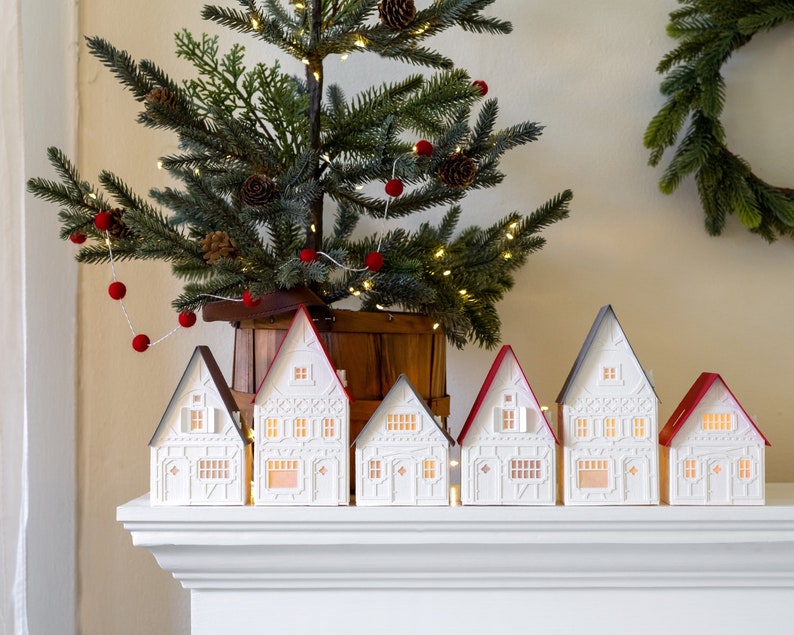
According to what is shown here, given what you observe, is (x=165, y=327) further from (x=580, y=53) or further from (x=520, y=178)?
(x=580, y=53)

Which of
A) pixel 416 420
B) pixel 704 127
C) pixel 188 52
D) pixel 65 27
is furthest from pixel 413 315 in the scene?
pixel 65 27

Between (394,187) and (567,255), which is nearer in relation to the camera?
(394,187)

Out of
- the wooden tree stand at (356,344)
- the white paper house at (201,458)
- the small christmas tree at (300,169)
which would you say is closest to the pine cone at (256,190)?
the small christmas tree at (300,169)

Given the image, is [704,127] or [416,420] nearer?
[416,420]

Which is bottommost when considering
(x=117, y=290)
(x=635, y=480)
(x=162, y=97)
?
(x=635, y=480)

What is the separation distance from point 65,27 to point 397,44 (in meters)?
0.60

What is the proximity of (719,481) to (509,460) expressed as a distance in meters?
0.24

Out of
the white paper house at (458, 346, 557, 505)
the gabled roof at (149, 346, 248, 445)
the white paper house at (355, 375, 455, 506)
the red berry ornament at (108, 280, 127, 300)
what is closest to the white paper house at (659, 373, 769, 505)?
the white paper house at (458, 346, 557, 505)

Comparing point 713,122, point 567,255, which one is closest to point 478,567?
point 567,255

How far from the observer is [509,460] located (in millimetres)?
804

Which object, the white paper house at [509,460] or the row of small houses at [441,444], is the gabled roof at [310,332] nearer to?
the row of small houses at [441,444]

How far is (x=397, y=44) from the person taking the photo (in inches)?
33.8

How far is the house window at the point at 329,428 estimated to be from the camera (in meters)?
0.80

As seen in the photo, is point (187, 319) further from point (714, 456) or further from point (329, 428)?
point (714, 456)
